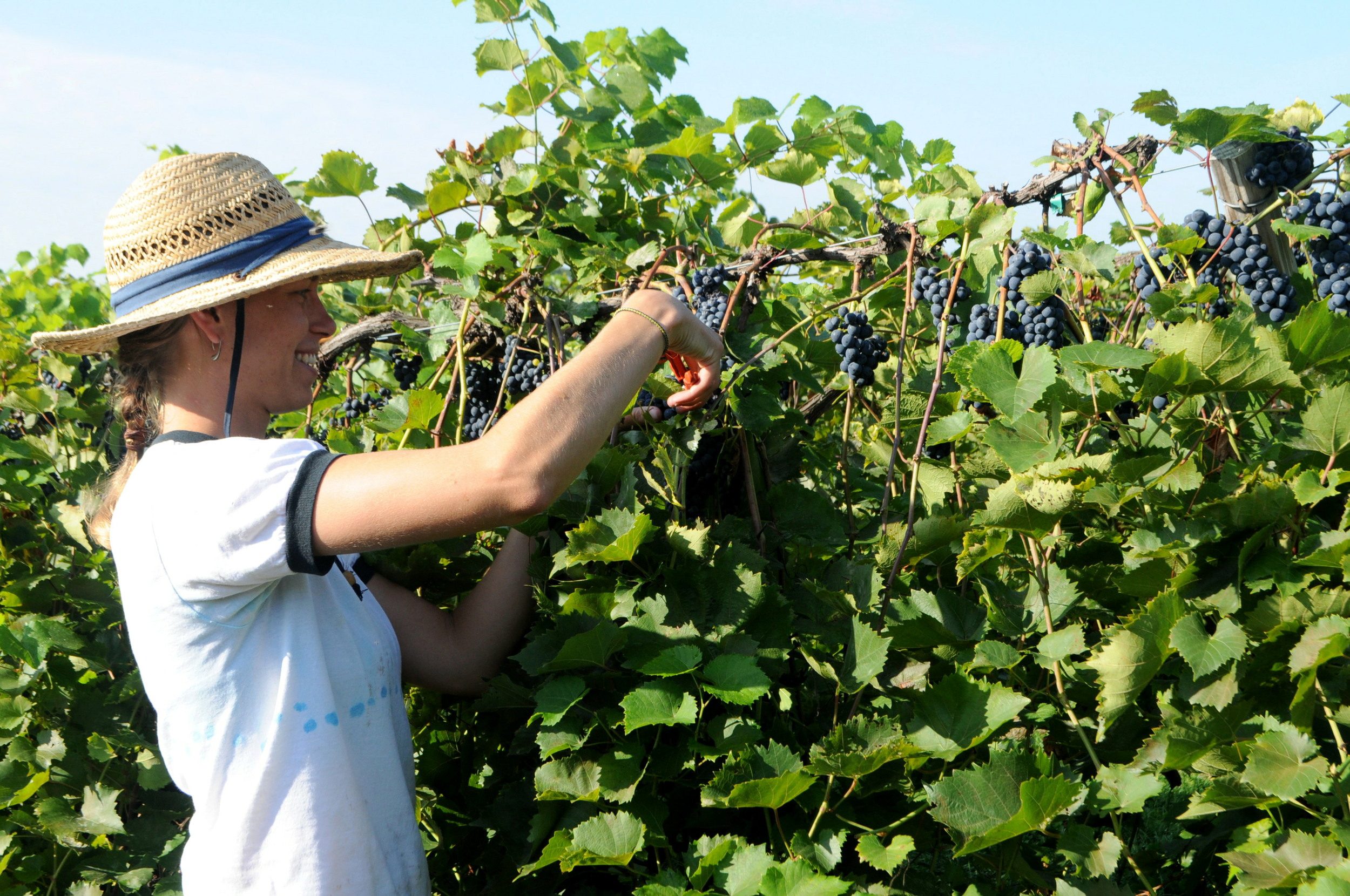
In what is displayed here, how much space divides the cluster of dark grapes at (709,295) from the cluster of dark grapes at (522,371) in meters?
0.32

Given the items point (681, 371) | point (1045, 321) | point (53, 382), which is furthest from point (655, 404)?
point (53, 382)

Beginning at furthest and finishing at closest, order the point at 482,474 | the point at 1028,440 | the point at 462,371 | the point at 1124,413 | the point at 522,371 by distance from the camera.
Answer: the point at 522,371 < the point at 462,371 < the point at 1124,413 < the point at 1028,440 < the point at 482,474

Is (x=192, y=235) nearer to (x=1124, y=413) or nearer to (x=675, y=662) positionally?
(x=675, y=662)

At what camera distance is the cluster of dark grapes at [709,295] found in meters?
1.76

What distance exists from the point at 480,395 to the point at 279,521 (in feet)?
2.99

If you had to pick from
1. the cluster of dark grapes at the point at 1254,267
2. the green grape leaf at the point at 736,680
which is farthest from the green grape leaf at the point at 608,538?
the cluster of dark grapes at the point at 1254,267

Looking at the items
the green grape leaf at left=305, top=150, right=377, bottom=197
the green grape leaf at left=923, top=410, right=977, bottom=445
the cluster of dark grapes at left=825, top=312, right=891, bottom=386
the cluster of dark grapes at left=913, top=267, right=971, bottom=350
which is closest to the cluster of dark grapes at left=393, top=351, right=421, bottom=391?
the green grape leaf at left=305, top=150, right=377, bottom=197

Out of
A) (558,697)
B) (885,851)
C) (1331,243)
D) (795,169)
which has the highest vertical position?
(795,169)

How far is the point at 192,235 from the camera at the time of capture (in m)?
1.54

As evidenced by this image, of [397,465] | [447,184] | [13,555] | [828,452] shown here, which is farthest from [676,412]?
[13,555]

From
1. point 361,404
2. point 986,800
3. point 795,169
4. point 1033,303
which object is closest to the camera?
point 986,800

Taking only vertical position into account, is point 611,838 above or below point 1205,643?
below

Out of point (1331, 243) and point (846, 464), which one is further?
point (846, 464)

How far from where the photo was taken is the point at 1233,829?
1.43 metres
